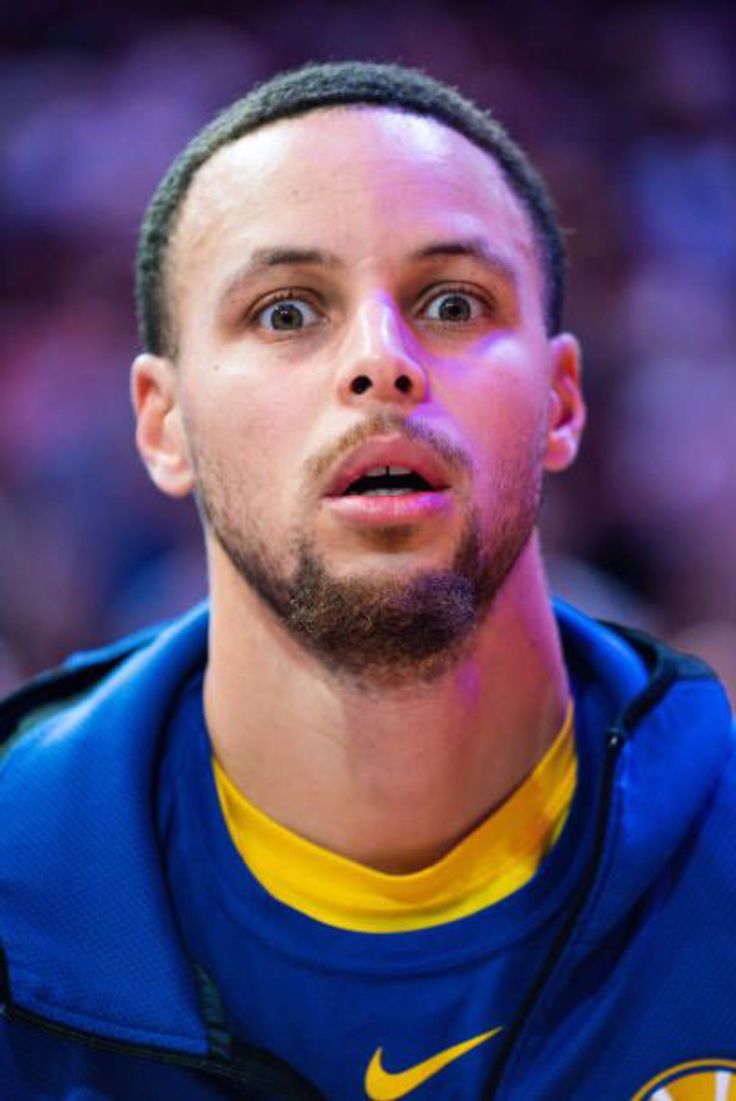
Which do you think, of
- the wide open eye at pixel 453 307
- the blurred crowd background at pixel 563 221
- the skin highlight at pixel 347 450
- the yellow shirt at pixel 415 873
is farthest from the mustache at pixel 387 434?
the blurred crowd background at pixel 563 221

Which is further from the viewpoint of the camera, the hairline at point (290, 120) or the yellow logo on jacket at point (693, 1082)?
the hairline at point (290, 120)

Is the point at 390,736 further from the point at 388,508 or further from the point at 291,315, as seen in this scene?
the point at 291,315

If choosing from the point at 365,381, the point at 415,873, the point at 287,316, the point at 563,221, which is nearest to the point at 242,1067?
the point at 415,873

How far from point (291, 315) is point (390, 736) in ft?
1.89

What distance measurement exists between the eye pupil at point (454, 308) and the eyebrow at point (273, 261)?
154mm

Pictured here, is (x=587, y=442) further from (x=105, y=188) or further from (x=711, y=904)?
(x=711, y=904)

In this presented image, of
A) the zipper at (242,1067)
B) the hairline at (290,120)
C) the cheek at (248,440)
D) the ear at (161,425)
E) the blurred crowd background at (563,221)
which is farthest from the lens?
the blurred crowd background at (563,221)

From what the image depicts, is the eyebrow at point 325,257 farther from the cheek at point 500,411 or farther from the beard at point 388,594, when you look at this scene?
the beard at point 388,594

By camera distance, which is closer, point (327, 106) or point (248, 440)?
point (248, 440)

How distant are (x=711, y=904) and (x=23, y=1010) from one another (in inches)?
34.3

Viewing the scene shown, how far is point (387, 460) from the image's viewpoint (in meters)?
1.53

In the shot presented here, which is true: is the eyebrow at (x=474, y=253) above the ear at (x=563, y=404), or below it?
above

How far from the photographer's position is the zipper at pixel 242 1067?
1489 mm

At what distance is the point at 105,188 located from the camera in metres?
4.57
